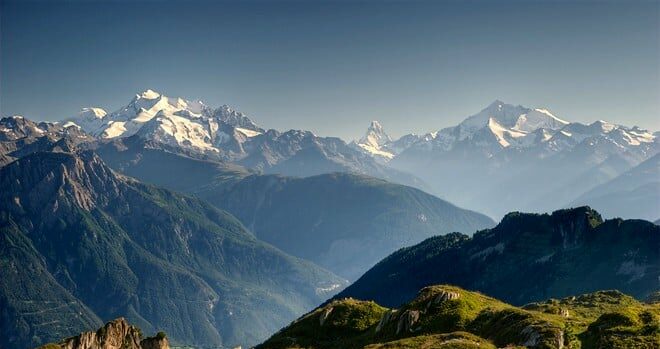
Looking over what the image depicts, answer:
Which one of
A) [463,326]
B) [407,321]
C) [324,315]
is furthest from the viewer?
[324,315]

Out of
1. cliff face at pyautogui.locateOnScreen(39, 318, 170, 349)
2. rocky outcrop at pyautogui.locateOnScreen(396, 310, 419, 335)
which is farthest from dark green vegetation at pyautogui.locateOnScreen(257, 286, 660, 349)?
cliff face at pyautogui.locateOnScreen(39, 318, 170, 349)

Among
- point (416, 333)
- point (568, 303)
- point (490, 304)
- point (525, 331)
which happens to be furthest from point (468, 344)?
point (568, 303)

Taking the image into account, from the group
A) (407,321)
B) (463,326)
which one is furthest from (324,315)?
(463,326)

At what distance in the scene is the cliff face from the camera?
13900cm

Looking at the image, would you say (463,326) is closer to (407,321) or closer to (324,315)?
(407,321)

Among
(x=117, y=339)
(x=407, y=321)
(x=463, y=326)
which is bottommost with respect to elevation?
(x=117, y=339)

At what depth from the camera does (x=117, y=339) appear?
148250mm

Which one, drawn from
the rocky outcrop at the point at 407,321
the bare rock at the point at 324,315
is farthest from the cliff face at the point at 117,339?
the rocky outcrop at the point at 407,321

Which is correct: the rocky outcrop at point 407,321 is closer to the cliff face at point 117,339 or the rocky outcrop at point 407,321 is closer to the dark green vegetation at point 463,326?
the dark green vegetation at point 463,326

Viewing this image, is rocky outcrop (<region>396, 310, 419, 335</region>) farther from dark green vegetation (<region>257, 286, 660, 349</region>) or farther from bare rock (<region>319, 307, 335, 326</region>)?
bare rock (<region>319, 307, 335, 326</region>)

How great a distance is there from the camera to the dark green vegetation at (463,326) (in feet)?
328

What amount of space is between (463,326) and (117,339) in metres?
83.3

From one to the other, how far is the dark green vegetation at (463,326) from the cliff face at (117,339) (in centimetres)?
2918

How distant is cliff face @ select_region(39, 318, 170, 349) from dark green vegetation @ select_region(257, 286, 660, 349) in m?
29.2
